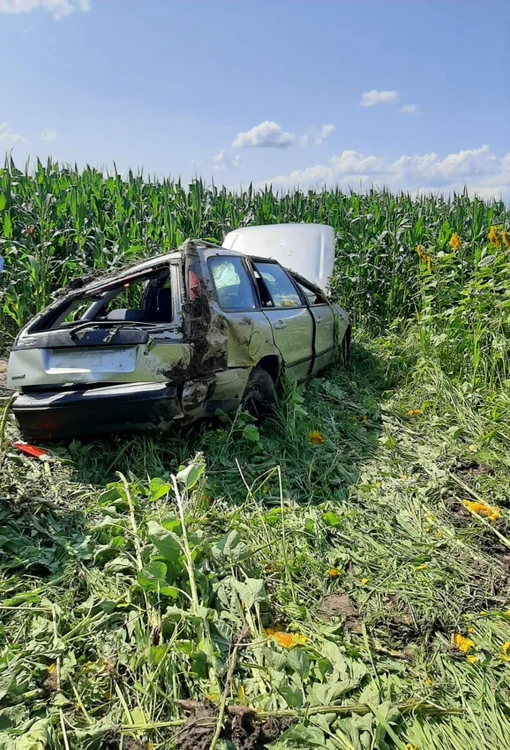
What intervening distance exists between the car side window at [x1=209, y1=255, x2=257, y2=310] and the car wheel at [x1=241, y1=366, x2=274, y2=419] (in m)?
0.58

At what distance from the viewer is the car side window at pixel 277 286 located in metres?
5.35

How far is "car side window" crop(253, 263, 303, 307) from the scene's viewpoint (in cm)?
535

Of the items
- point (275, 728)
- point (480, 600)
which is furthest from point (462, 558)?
point (275, 728)

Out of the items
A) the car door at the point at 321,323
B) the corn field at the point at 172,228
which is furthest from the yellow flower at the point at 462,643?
the corn field at the point at 172,228

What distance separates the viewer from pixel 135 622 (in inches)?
97.9

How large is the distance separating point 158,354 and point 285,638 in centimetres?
211

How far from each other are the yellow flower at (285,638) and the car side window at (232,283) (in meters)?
2.54

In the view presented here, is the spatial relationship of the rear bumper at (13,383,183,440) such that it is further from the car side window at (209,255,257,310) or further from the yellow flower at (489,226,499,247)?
the yellow flower at (489,226,499,247)

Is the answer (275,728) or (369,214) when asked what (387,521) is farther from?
(369,214)

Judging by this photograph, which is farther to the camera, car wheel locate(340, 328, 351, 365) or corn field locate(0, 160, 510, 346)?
corn field locate(0, 160, 510, 346)

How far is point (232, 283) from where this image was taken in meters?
4.72

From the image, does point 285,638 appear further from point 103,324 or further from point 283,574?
point 103,324

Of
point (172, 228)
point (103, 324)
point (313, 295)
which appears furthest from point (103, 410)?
point (172, 228)

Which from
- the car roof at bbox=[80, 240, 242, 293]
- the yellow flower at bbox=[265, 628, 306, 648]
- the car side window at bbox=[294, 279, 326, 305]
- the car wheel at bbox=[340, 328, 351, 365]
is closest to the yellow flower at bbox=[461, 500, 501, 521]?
the yellow flower at bbox=[265, 628, 306, 648]
